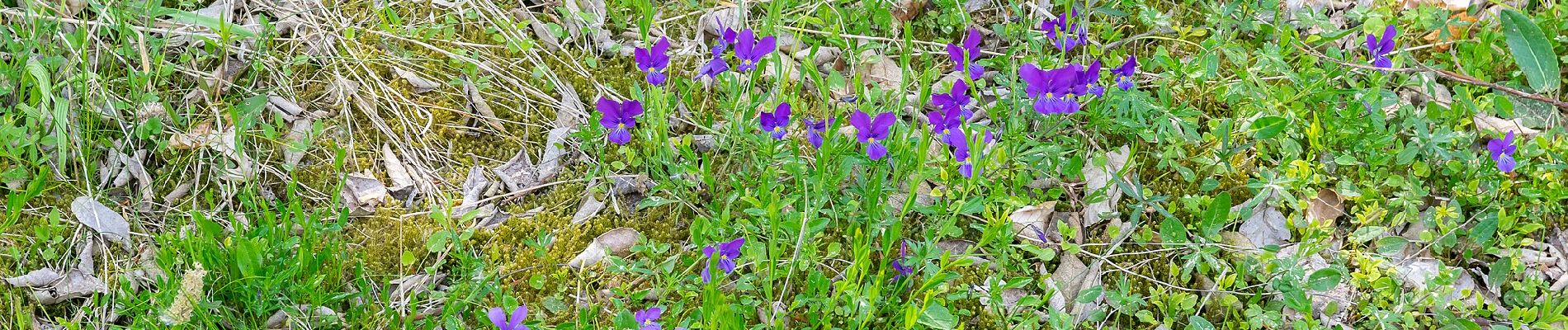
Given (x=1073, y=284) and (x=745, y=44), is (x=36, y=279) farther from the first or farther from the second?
(x=1073, y=284)

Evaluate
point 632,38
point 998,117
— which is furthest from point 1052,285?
point 632,38

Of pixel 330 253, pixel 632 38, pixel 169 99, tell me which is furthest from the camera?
pixel 632 38

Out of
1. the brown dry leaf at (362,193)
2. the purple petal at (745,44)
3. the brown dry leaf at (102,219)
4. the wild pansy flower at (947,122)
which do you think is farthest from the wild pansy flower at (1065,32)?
the brown dry leaf at (102,219)

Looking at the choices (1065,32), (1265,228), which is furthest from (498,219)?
(1265,228)

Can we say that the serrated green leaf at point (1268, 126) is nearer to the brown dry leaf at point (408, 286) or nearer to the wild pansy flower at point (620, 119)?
the wild pansy flower at point (620, 119)

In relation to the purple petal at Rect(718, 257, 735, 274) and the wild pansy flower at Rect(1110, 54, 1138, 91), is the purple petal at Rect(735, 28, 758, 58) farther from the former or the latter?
the wild pansy flower at Rect(1110, 54, 1138, 91)

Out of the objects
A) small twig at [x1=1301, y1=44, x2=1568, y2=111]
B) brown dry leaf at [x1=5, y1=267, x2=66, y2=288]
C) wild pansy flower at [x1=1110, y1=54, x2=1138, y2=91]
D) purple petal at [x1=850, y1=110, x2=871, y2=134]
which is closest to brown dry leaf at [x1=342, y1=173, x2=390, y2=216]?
brown dry leaf at [x1=5, y1=267, x2=66, y2=288]

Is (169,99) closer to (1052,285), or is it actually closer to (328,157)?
(328,157)
